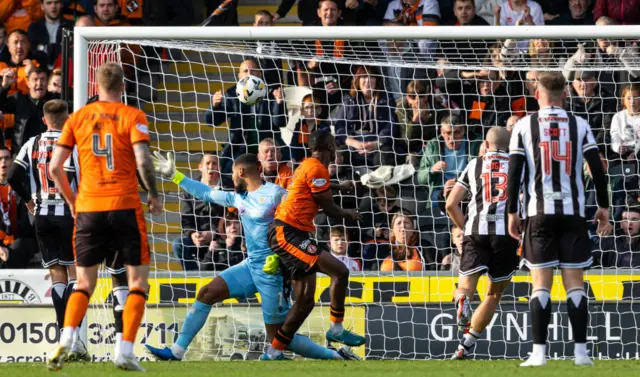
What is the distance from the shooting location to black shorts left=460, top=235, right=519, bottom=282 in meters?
9.57

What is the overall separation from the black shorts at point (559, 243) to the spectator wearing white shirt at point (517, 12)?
243 inches

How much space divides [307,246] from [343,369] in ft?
5.08

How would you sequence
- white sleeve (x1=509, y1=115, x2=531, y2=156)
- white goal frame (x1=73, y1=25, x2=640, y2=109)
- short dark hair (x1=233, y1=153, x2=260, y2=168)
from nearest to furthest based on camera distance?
white sleeve (x1=509, y1=115, x2=531, y2=156)
short dark hair (x1=233, y1=153, x2=260, y2=168)
white goal frame (x1=73, y1=25, x2=640, y2=109)

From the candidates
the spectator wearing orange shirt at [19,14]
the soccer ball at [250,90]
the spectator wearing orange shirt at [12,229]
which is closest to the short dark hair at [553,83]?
the soccer ball at [250,90]

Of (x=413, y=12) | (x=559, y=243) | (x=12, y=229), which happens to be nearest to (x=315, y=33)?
(x=559, y=243)

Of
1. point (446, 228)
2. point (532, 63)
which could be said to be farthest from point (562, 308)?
point (532, 63)

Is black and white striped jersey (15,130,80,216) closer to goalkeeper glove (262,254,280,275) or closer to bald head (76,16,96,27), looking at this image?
goalkeeper glove (262,254,280,275)

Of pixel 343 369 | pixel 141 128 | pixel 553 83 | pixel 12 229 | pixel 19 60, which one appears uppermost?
pixel 19 60

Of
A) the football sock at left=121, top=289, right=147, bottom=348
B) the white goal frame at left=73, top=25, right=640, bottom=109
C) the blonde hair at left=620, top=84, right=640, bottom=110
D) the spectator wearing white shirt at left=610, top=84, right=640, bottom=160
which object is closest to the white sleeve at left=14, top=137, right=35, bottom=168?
the white goal frame at left=73, top=25, right=640, bottom=109

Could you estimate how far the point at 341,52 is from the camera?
1212 cm

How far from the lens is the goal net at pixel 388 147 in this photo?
10852 mm

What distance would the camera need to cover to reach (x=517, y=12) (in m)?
13.7

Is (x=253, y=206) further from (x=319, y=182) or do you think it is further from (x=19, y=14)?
(x=19, y=14)

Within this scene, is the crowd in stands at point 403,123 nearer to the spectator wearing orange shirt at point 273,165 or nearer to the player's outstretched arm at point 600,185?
the spectator wearing orange shirt at point 273,165
